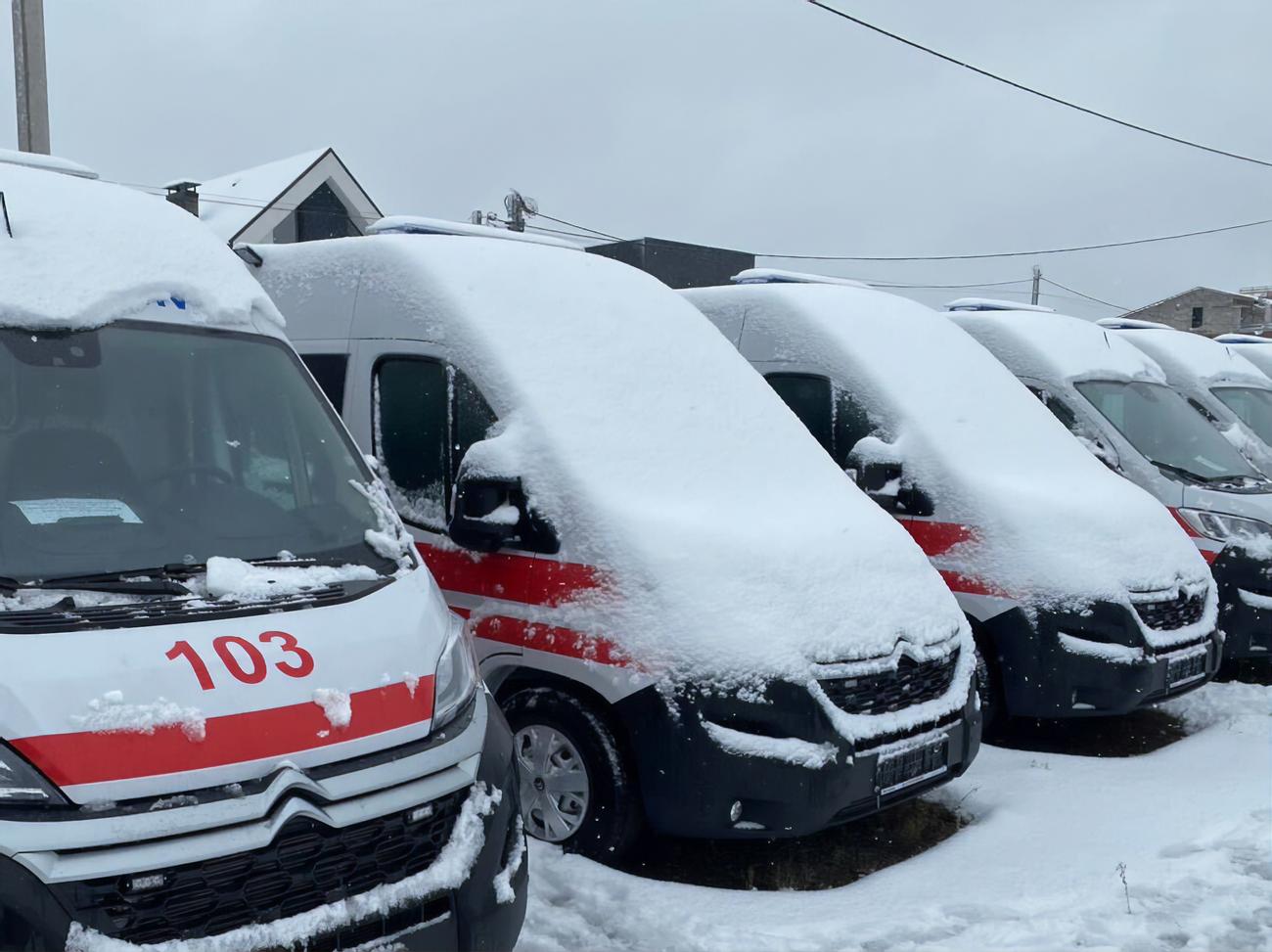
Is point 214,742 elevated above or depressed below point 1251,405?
below

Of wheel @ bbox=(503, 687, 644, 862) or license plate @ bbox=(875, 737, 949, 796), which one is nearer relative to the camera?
wheel @ bbox=(503, 687, 644, 862)

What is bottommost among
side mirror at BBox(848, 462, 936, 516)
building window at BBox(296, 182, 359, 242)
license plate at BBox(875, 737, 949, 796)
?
license plate at BBox(875, 737, 949, 796)

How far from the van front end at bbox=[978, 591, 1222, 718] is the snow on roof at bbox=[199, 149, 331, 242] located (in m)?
19.1

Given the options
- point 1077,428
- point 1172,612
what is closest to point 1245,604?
point 1077,428

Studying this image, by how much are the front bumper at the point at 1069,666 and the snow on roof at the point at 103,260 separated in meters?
3.82

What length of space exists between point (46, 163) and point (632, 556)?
257 centimetres

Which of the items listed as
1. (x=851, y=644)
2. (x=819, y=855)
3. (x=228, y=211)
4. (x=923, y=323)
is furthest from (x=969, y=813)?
(x=228, y=211)

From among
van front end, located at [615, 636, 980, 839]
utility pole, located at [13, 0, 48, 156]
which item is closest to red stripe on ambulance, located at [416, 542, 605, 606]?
van front end, located at [615, 636, 980, 839]

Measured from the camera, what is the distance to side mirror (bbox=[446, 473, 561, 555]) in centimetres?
446

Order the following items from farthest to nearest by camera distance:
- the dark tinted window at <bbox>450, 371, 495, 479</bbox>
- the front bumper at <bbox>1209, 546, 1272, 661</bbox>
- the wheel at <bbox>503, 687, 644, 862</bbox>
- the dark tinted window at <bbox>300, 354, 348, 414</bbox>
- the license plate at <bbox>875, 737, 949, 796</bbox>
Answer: the front bumper at <bbox>1209, 546, 1272, 661</bbox>
the dark tinted window at <bbox>300, 354, 348, 414</bbox>
the dark tinted window at <bbox>450, 371, 495, 479</bbox>
the license plate at <bbox>875, 737, 949, 796</bbox>
the wheel at <bbox>503, 687, 644, 862</bbox>

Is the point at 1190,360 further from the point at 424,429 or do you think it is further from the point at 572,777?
the point at 572,777

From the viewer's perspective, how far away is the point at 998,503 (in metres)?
6.16

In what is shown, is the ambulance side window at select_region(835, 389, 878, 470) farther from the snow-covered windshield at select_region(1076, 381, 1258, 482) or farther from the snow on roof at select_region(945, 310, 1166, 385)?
the snow-covered windshield at select_region(1076, 381, 1258, 482)

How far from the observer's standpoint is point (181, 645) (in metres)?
2.86
